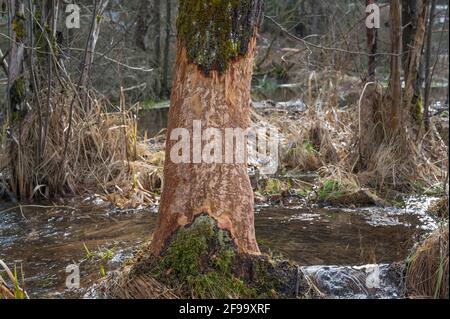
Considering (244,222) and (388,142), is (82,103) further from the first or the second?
(244,222)

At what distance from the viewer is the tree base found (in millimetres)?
4137

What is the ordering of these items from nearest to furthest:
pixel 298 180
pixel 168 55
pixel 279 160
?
1. pixel 298 180
2. pixel 279 160
3. pixel 168 55

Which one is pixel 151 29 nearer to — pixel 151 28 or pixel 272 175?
pixel 151 28

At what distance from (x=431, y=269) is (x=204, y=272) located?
1551mm

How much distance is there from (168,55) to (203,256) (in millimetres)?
15515

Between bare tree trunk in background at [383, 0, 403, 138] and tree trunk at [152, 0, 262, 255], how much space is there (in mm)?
4254

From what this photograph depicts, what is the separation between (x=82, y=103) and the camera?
823cm

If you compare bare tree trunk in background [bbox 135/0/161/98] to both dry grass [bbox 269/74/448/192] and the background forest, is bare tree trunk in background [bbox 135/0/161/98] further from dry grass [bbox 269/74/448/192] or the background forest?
dry grass [bbox 269/74/448/192]

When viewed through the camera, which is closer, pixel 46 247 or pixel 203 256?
pixel 203 256

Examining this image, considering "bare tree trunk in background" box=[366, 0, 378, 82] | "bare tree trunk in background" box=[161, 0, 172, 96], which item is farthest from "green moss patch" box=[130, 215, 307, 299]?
"bare tree trunk in background" box=[161, 0, 172, 96]

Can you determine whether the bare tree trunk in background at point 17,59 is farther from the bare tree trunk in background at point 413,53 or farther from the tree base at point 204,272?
the bare tree trunk in background at point 413,53

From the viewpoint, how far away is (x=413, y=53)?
876cm

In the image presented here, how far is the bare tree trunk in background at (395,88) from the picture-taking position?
822 cm
